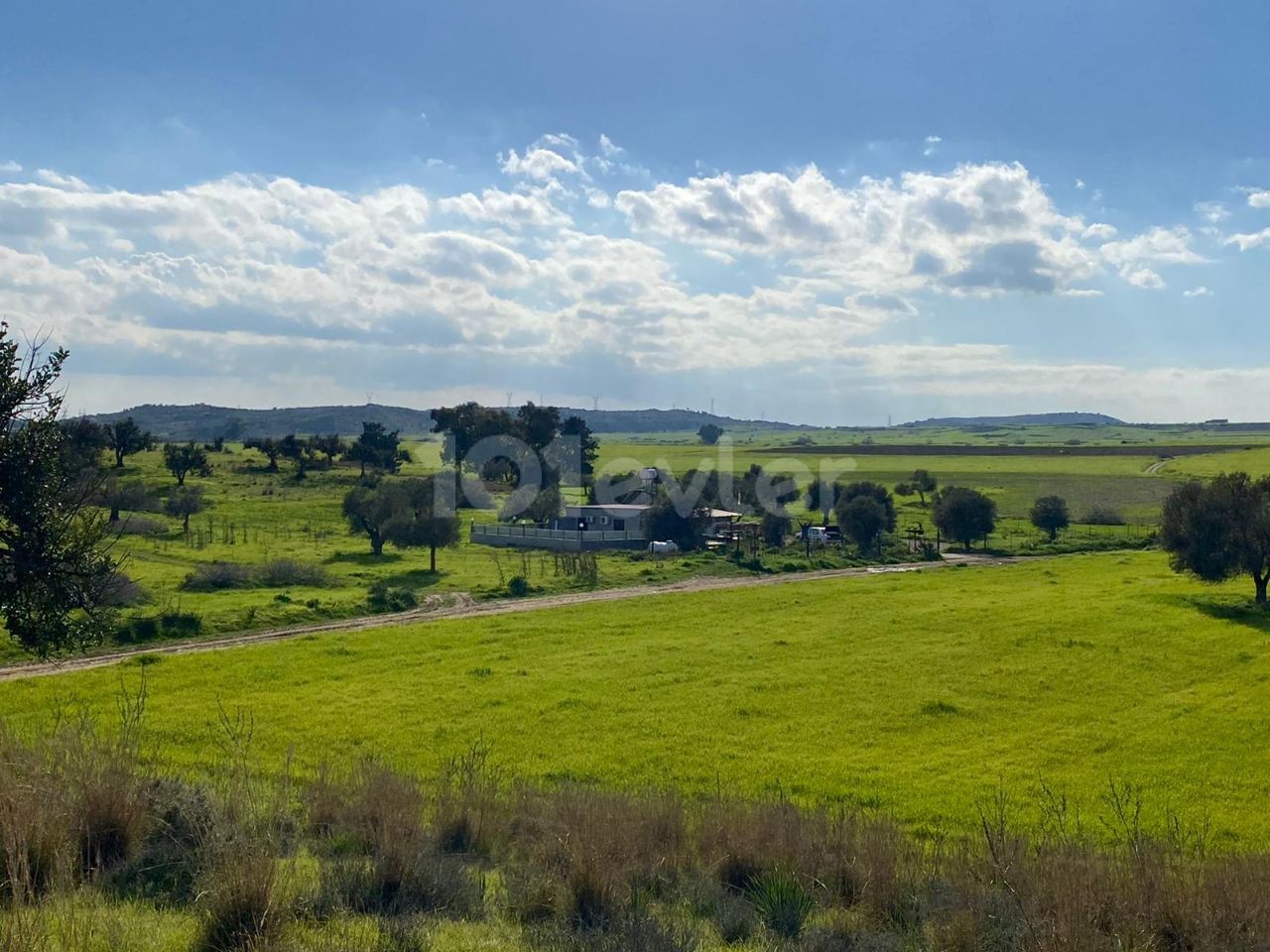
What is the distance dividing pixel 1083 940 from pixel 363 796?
22.5ft

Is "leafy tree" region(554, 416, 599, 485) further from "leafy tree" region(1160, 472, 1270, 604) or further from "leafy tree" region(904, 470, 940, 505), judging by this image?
"leafy tree" region(1160, 472, 1270, 604)

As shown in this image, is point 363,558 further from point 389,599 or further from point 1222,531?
point 1222,531

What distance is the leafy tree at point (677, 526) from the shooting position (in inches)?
2518

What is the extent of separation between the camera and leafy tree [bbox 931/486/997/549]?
66.2 m

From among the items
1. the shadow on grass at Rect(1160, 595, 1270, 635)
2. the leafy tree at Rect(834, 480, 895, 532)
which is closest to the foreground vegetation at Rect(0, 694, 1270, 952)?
the shadow on grass at Rect(1160, 595, 1270, 635)

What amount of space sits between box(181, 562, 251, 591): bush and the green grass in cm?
1220

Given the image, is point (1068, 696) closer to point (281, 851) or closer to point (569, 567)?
point (281, 851)

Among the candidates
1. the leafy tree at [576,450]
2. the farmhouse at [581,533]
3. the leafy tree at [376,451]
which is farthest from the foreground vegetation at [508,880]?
the leafy tree at [576,450]

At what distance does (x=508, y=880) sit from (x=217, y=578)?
3795 cm

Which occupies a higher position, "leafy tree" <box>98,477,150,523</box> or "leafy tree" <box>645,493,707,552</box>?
"leafy tree" <box>98,477,150,523</box>

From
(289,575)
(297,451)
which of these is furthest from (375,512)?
(297,451)

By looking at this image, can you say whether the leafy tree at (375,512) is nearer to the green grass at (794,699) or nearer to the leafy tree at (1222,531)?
the green grass at (794,699)

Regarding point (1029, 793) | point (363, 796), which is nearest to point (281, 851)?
point (363, 796)

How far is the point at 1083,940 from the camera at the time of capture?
6461mm
